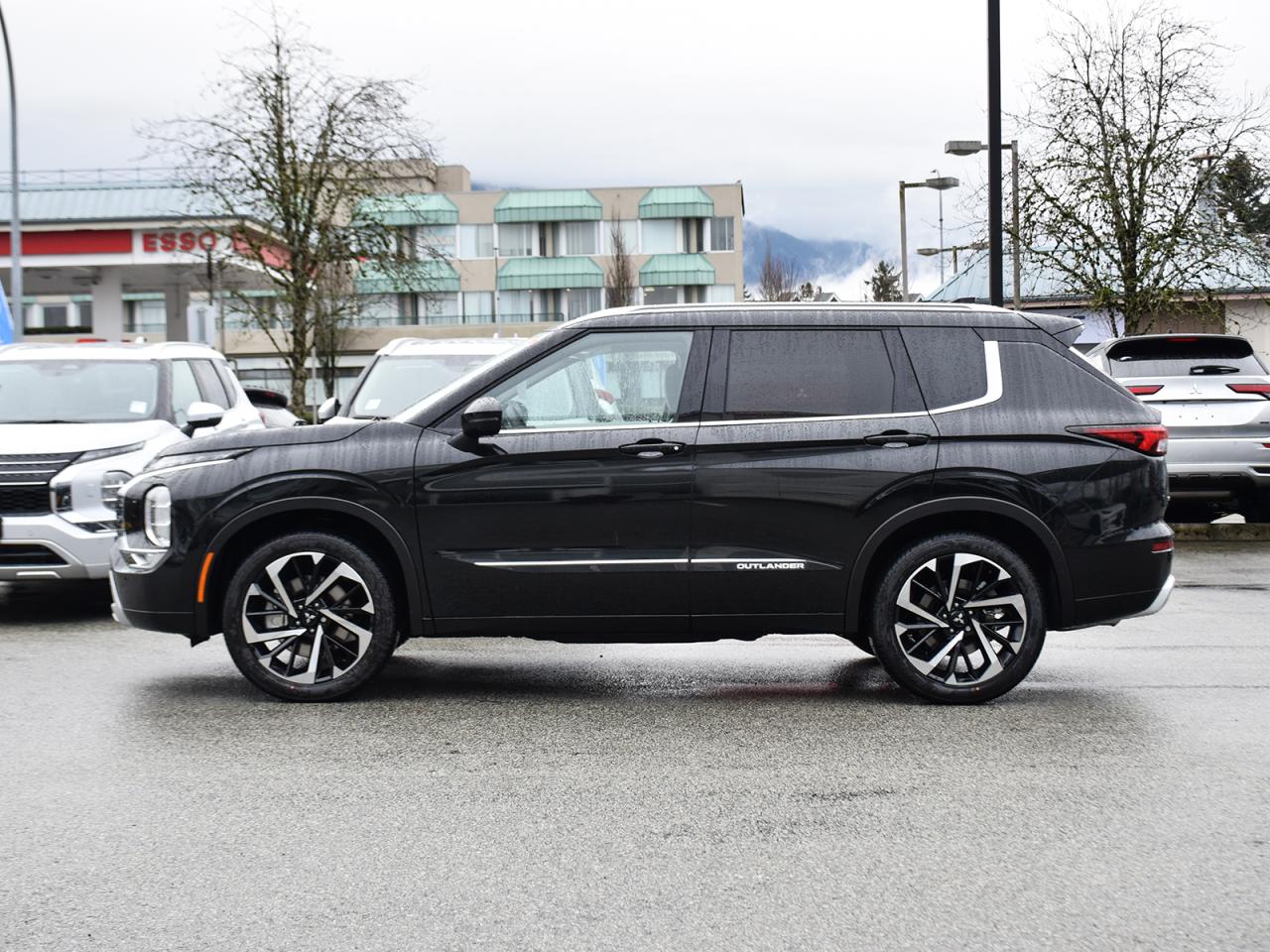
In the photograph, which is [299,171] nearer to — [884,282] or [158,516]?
[158,516]

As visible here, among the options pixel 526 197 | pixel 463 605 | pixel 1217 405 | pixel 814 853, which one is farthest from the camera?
pixel 526 197

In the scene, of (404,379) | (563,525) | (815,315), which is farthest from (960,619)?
(404,379)

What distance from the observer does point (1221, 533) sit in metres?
14.1

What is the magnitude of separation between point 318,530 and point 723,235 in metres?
70.8

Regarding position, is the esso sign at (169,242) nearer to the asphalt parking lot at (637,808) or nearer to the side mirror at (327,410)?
the side mirror at (327,410)

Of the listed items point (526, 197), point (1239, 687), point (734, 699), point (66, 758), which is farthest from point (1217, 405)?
point (526, 197)

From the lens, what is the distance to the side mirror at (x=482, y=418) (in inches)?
248

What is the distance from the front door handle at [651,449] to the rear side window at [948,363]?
1170 millimetres

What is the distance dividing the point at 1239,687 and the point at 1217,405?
6.36 metres

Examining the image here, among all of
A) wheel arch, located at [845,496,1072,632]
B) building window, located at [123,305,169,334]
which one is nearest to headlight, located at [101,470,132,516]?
wheel arch, located at [845,496,1072,632]

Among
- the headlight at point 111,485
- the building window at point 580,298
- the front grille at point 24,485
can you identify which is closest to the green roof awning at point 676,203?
the building window at point 580,298

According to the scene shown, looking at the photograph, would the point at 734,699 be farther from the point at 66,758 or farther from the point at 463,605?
the point at 66,758

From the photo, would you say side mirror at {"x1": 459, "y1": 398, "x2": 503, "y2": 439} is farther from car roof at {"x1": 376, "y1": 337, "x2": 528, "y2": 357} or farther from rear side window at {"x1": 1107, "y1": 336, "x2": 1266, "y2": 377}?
rear side window at {"x1": 1107, "y1": 336, "x2": 1266, "y2": 377}

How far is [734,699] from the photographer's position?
6.74 m
